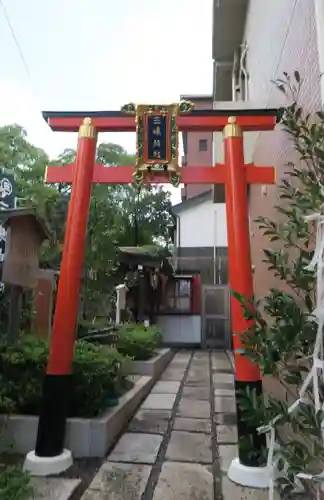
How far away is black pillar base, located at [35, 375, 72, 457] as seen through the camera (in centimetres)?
322

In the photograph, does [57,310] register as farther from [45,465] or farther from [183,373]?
[183,373]

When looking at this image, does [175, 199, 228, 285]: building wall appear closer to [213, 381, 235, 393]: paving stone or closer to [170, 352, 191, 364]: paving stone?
[170, 352, 191, 364]: paving stone

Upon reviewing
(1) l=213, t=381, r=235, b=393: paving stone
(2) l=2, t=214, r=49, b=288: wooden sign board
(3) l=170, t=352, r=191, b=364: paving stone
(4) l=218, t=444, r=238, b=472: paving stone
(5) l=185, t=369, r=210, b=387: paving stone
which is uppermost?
(2) l=2, t=214, r=49, b=288: wooden sign board

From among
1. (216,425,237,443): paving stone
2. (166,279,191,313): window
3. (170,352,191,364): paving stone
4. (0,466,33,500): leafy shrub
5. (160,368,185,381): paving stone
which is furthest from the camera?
(166,279,191,313): window

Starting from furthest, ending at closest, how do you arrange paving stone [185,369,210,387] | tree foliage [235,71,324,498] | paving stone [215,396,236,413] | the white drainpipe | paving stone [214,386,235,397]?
paving stone [185,369,210,387], paving stone [214,386,235,397], paving stone [215,396,236,413], the white drainpipe, tree foliage [235,71,324,498]

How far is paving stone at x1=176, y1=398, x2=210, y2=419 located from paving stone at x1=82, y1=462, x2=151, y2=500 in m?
1.79

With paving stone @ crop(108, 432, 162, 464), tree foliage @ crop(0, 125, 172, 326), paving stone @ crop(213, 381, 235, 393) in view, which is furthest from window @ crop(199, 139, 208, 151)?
paving stone @ crop(108, 432, 162, 464)

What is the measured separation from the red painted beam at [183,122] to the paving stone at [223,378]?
4.81 meters

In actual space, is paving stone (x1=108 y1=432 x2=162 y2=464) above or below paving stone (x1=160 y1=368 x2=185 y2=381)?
below

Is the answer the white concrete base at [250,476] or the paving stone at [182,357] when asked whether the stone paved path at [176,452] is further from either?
the paving stone at [182,357]

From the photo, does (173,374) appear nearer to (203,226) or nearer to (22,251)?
(22,251)

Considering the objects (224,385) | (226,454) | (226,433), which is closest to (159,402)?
(226,433)

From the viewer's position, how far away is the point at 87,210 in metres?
3.84

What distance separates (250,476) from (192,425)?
5.40 ft
